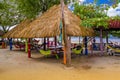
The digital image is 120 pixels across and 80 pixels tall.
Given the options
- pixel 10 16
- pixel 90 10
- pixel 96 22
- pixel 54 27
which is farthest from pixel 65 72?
pixel 10 16

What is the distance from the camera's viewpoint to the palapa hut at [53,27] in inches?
555

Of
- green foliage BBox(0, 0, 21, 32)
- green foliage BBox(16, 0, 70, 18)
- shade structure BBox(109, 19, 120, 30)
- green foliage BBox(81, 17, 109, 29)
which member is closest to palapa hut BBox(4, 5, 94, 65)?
green foliage BBox(81, 17, 109, 29)

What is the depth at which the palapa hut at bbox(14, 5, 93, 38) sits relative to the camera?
46.2ft

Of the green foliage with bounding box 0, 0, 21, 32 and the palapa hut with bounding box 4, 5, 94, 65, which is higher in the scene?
the green foliage with bounding box 0, 0, 21, 32

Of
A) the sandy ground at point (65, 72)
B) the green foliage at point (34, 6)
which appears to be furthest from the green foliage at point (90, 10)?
the sandy ground at point (65, 72)

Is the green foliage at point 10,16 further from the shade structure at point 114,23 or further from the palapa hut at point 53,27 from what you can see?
the shade structure at point 114,23

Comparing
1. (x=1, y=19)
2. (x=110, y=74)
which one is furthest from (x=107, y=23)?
(x=1, y=19)

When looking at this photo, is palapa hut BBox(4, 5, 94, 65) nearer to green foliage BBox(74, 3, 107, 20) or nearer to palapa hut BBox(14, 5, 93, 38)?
palapa hut BBox(14, 5, 93, 38)

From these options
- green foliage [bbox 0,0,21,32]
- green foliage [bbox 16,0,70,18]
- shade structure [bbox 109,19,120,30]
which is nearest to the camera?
shade structure [bbox 109,19,120,30]

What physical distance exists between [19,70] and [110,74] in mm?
3895

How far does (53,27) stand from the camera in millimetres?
14266

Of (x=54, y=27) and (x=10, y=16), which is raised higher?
(x=10, y=16)

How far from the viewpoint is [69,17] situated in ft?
49.9

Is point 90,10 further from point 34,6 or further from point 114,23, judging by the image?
point 34,6
